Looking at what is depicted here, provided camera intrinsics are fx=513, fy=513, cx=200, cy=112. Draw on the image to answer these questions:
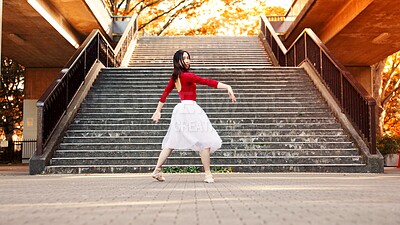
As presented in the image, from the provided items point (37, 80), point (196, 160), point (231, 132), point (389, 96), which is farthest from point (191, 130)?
point (389, 96)

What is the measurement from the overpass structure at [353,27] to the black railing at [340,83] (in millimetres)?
1667

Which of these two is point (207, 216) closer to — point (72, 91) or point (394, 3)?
point (72, 91)

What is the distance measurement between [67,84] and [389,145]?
12225 millimetres

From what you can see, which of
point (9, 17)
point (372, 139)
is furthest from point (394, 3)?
point (9, 17)

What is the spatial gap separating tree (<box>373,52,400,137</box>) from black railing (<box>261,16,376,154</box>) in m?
7.93

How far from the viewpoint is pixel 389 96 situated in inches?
1013

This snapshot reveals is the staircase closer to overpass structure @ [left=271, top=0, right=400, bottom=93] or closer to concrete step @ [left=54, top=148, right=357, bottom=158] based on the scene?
concrete step @ [left=54, top=148, right=357, bottom=158]

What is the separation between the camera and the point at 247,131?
11352 mm

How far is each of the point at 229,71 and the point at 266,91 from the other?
2.09 m

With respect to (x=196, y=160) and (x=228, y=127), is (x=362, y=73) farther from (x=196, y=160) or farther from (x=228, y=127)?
(x=196, y=160)

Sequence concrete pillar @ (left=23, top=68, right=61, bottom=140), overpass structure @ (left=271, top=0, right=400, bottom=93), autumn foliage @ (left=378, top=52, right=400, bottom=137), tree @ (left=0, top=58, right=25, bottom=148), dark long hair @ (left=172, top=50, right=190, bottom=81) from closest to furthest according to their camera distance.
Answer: dark long hair @ (left=172, top=50, right=190, bottom=81)
overpass structure @ (left=271, top=0, right=400, bottom=93)
concrete pillar @ (left=23, top=68, right=61, bottom=140)
autumn foliage @ (left=378, top=52, right=400, bottom=137)
tree @ (left=0, top=58, right=25, bottom=148)

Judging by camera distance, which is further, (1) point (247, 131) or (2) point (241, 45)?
(2) point (241, 45)

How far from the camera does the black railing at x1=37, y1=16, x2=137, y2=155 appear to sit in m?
10.2

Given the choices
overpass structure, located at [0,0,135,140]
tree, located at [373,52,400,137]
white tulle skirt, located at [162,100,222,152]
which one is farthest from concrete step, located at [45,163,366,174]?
tree, located at [373,52,400,137]
